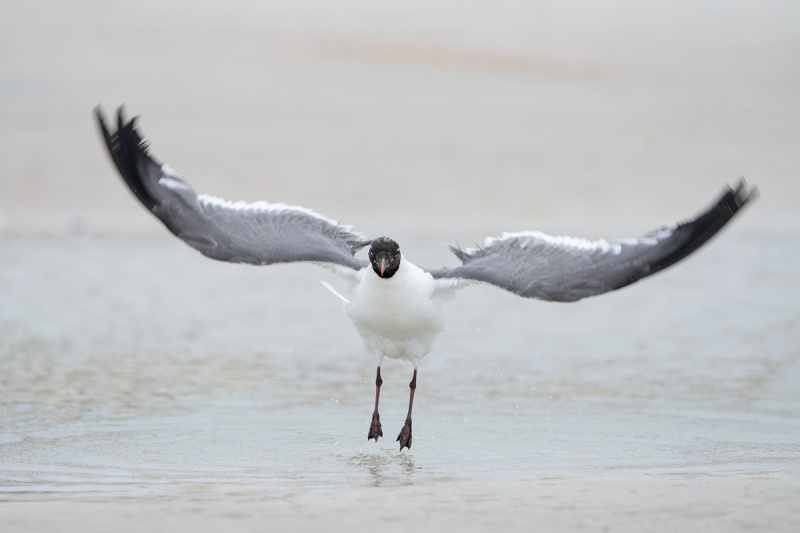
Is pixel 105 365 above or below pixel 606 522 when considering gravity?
above

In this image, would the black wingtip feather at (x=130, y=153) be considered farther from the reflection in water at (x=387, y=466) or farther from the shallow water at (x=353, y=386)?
the reflection in water at (x=387, y=466)

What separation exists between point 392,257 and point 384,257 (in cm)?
6

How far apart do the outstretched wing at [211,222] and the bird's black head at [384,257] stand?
51 cm

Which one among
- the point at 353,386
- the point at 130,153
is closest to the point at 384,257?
the point at 130,153

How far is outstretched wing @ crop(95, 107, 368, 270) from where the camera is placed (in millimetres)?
7977

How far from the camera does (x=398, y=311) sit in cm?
781

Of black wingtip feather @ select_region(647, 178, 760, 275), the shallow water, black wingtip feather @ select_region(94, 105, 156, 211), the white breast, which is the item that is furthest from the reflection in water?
black wingtip feather @ select_region(94, 105, 156, 211)

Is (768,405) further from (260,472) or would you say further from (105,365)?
(105,365)

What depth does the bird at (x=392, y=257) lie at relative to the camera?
7.38 metres

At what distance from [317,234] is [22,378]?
8.79 feet

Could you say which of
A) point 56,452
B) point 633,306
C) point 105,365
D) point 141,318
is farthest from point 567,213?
point 56,452

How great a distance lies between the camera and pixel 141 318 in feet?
40.7

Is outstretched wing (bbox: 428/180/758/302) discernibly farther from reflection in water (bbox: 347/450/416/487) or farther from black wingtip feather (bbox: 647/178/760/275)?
reflection in water (bbox: 347/450/416/487)

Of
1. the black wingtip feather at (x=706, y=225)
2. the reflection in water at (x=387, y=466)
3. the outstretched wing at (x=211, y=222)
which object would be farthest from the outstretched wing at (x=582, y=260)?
the reflection in water at (x=387, y=466)
